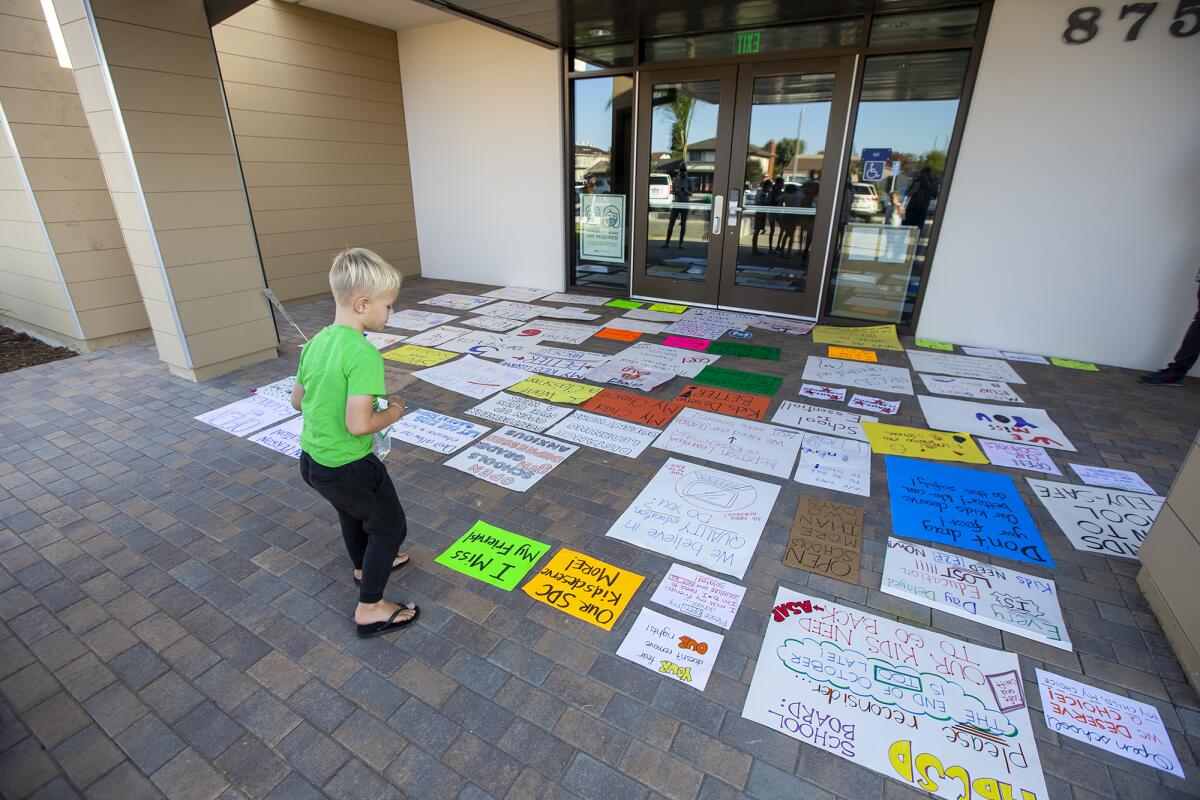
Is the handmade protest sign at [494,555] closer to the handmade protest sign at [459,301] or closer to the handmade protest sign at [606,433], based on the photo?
the handmade protest sign at [606,433]

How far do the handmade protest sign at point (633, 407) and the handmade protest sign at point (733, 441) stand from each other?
94mm

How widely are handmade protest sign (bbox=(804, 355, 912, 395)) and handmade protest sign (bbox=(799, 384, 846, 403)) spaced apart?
13cm

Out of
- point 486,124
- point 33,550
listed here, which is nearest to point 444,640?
point 33,550

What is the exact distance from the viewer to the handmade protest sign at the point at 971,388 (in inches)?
153

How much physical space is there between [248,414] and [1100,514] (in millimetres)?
4841

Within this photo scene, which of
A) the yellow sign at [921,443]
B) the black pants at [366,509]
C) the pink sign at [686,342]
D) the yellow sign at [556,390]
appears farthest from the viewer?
the pink sign at [686,342]

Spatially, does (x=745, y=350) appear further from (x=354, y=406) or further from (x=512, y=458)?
(x=354, y=406)

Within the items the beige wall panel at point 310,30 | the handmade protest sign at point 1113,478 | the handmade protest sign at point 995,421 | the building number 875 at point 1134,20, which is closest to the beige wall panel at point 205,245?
the beige wall panel at point 310,30

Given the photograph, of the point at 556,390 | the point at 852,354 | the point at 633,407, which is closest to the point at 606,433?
the point at 633,407

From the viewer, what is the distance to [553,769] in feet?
4.90

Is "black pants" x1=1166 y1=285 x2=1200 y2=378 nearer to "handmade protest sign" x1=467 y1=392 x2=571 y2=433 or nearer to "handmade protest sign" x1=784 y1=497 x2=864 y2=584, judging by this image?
"handmade protest sign" x1=784 y1=497 x2=864 y2=584

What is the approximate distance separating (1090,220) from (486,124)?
6.15 metres

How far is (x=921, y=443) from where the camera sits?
3195 millimetres

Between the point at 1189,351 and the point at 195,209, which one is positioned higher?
the point at 195,209
